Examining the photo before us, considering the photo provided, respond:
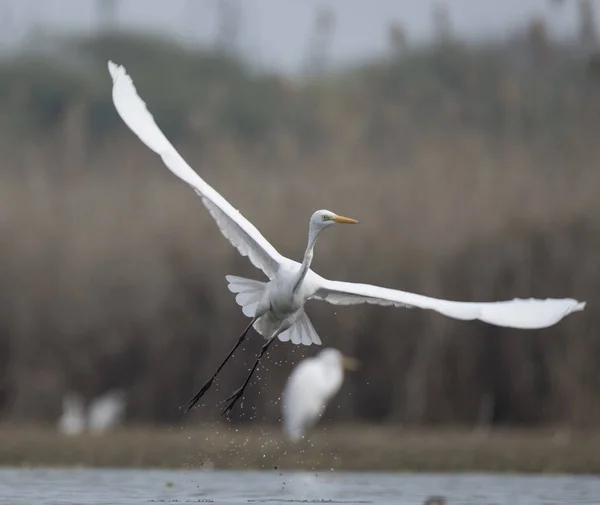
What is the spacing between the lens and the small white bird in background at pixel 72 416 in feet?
44.8

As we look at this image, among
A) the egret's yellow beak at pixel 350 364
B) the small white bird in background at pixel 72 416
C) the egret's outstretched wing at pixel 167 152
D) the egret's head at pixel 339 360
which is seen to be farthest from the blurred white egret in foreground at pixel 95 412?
the egret's outstretched wing at pixel 167 152

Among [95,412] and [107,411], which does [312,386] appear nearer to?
[107,411]

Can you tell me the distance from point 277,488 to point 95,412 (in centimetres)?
450

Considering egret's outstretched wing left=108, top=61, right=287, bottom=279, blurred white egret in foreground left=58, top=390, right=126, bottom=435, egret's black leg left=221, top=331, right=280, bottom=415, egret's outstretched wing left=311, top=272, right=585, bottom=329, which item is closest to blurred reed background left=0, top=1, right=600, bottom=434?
blurred white egret in foreground left=58, top=390, right=126, bottom=435

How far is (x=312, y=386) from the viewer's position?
1407 cm

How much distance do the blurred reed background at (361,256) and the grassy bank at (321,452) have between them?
0.99 meters

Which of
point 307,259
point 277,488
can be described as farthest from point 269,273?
point 277,488

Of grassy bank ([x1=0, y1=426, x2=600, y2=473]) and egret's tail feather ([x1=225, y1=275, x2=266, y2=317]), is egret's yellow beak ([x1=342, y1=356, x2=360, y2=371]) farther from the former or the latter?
egret's tail feather ([x1=225, y1=275, x2=266, y2=317])

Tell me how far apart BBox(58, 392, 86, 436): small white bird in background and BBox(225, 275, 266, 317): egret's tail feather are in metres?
4.25

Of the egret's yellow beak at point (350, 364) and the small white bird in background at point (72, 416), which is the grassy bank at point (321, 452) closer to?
the small white bird in background at point (72, 416)

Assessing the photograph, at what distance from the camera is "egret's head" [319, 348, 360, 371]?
14.0 m

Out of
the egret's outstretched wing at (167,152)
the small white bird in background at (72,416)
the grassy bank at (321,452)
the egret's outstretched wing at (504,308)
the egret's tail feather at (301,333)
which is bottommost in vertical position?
the grassy bank at (321,452)

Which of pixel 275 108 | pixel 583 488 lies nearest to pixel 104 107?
pixel 275 108

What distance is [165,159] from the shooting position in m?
8.93
